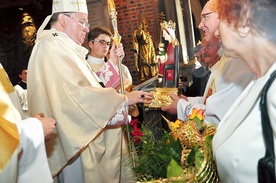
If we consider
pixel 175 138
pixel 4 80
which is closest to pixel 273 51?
pixel 175 138

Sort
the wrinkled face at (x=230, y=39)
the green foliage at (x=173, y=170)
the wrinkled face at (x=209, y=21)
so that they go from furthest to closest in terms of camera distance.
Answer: the wrinkled face at (x=209, y=21) < the green foliage at (x=173, y=170) < the wrinkled face at (x=230, y=39)

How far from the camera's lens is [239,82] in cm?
212

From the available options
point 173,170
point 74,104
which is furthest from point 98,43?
point 173,170

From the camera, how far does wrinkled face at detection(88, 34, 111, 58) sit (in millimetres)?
4480

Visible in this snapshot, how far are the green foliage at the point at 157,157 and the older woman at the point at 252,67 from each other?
11.5 inches

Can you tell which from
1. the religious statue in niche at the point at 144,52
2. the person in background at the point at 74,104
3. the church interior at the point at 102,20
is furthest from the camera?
the church interior at the point at 102,20

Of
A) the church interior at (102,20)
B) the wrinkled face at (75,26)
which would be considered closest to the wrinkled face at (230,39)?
the wrinkled face at (75,26)

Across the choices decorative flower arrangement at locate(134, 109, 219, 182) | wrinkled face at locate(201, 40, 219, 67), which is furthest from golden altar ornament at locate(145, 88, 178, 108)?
decorative flower arrangement at locate(134, 109, 219, 182)

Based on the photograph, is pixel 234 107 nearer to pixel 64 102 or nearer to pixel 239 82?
pixel 239 82

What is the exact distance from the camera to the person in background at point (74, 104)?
8.86 feet

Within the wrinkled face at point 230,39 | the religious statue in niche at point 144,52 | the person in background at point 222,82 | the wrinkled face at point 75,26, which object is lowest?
the religious statue in niche at point 144,52

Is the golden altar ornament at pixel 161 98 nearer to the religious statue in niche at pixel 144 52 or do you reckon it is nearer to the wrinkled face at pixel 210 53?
the wrinkled face at pixel 210 53

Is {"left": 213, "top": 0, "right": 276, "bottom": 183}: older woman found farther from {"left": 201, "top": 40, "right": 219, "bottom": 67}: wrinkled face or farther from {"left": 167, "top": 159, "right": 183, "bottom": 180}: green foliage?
{"left": 201, "top": 40, "right": 219, "bottom": 67}: wrinkled face

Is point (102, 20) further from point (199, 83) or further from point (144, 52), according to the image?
point (199, 83)
